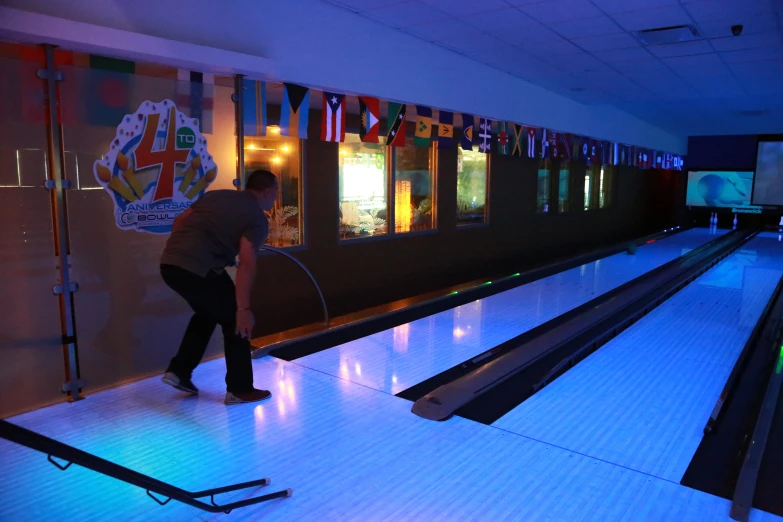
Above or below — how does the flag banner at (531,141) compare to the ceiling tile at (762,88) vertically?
below

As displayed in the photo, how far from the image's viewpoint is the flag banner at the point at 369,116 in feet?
16.8

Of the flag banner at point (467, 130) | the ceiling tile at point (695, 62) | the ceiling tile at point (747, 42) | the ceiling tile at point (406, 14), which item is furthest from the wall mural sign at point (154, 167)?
the ceiling tile at point (695, 62)

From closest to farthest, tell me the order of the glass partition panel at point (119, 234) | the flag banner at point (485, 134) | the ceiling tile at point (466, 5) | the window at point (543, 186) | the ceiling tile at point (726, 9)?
the glass partition panel at point (119, 234), the ceiling tile at point (726, 9), the ceiling tile at point (466, 5), the flag banner at point (485, 134), the window at point (543, 186)

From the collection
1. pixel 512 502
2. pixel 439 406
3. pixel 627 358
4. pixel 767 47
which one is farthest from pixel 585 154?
pixel 512 502

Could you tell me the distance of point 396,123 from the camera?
5.64 meters

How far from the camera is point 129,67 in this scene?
3248 millimetres

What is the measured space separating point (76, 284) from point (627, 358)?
344 centimetres

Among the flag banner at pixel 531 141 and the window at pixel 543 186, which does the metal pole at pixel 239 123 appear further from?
the window at pixel 543 186

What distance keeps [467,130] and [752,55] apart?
2.85 metres

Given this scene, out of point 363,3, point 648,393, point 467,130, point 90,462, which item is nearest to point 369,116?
point 363,3

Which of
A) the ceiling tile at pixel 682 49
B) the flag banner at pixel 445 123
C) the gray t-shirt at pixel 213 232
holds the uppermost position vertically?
the ceiling tile at pixel 682 49

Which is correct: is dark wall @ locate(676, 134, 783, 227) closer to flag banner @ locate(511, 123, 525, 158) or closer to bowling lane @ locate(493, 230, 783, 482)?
flag banner @ locate(511, 123, 525, 158)

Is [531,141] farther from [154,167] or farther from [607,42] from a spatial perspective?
[154,167]

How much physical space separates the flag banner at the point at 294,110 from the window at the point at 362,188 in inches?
78.0
